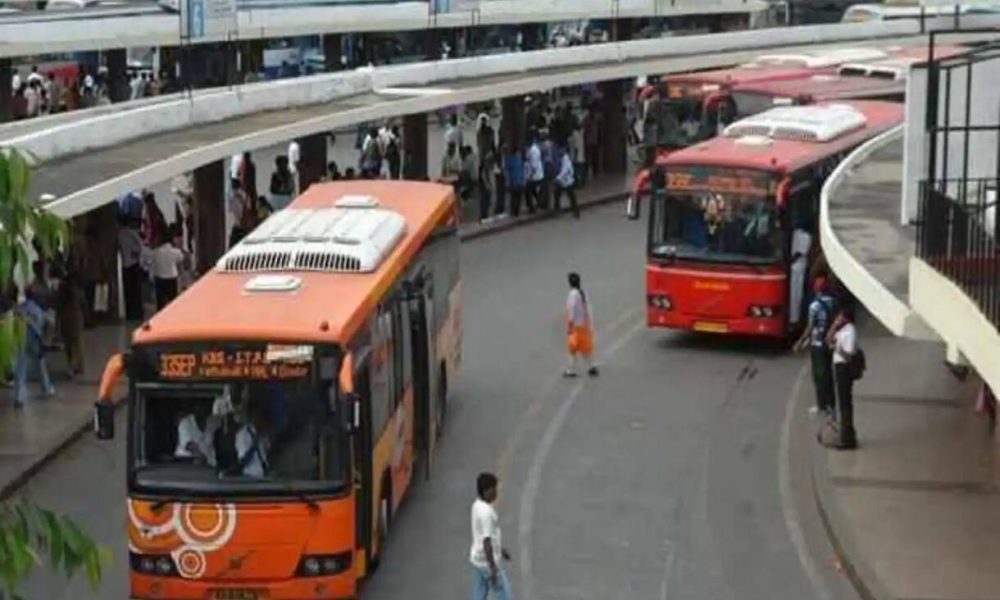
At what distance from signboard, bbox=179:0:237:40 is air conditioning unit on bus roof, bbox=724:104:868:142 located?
6747 millimetres

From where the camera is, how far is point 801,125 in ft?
85.4

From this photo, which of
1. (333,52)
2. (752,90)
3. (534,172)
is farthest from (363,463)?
(333,52)

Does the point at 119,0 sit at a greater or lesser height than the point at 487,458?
greater

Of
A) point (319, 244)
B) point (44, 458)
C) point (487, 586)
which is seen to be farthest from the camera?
point (44, 458)

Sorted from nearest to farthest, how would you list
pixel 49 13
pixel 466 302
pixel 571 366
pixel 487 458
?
1. pixel 487 458
2. pixel 571 366
3. pixel 466 302
4. pixel 49 13

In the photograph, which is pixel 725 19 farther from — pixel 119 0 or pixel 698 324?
pixel 698 324

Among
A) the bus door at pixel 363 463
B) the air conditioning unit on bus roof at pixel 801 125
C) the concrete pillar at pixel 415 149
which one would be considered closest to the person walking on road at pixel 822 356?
the air conditioning unit on bus roof at pixel 801 125

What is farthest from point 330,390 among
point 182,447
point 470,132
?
point 470,132

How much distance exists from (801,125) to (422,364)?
962 centimetres

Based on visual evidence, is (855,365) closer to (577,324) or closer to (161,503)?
(577,324)

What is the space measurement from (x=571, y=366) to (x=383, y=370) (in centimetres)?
793

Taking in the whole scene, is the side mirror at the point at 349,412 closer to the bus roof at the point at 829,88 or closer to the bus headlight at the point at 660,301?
the bus headlight at the point at 660,301

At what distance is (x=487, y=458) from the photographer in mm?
19547

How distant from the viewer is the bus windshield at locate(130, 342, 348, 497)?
13727 millimetres
